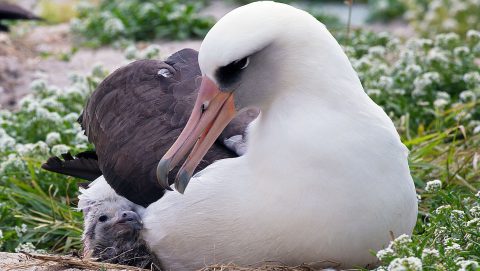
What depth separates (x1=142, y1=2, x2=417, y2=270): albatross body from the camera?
408 centimetres

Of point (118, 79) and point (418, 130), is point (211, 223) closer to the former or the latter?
point (118, 79)

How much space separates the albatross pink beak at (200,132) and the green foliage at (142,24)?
5428 mm

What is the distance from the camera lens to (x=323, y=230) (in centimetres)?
413

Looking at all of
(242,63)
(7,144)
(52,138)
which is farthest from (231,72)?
(7,144)

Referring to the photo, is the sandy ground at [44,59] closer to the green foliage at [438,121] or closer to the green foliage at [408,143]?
the green foliage at [408,143]

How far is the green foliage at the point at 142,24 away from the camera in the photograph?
9695 mm

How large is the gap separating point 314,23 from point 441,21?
7.43 m

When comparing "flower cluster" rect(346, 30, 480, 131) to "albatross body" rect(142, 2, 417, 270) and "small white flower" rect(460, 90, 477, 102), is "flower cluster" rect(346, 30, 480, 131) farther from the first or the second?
"albatross body" rect(142, 2, 417, 270)

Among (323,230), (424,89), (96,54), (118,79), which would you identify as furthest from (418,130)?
(96,54)

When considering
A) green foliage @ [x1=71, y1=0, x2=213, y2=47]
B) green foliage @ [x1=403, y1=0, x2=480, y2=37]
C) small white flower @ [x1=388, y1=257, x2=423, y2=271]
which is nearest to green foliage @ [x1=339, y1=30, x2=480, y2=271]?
small white flower @ [x1=388, y1=257, x2=423, y2=271]

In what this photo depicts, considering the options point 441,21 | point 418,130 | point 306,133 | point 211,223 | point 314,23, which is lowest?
point 441,21

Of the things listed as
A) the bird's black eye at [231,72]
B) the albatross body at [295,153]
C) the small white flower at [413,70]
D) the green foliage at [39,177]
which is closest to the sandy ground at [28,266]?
the green foliage at [39,177]

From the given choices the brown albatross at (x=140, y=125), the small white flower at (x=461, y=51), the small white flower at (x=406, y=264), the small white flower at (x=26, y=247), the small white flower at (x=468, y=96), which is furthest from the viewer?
the small white flower at (x=461, y=51)

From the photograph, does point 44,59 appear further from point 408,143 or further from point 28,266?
point 28,266
